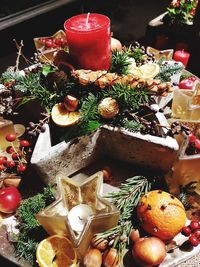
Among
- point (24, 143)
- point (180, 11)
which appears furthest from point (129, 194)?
point (180, 11)

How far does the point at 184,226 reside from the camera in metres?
0.88

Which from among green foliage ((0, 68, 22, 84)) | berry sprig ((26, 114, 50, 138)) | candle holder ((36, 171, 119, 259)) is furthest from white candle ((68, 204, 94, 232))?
green foliage ((0, 68, 22, 84))

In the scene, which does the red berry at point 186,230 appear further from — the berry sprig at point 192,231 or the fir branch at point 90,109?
the fir branch at point 90,109

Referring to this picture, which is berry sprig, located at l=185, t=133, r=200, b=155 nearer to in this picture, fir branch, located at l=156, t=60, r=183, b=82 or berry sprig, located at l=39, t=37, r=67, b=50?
fir branch, located at l=156, t=60, r=183, b=82

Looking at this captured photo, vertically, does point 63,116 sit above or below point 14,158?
above

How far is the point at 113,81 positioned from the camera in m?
0.98

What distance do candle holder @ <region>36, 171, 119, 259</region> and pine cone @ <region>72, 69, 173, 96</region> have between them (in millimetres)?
272

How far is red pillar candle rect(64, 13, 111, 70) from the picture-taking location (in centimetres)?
94

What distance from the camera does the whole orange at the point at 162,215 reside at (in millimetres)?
830

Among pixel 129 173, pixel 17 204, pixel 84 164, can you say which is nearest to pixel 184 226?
pixel 129 173

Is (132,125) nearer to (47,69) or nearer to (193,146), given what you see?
(193,146)

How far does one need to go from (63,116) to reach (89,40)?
0.76ft

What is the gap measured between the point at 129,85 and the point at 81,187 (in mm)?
330

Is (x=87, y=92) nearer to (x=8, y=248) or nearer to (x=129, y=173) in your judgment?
(x=129, y=173)
